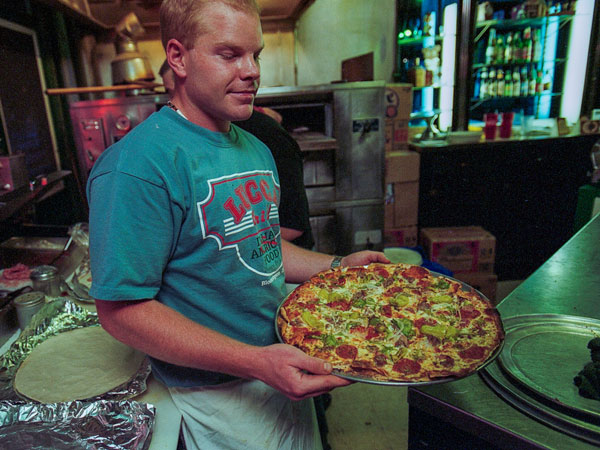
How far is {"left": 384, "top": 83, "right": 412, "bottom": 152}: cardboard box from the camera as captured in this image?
4.11 m

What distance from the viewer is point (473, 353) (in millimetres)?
1074

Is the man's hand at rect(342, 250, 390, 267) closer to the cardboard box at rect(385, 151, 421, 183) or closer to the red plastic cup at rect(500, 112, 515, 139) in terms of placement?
the cardboard box at rect(385, 151, 421, 183)

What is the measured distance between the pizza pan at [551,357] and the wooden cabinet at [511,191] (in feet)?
10.1

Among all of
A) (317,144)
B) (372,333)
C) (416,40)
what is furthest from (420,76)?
(372,333)

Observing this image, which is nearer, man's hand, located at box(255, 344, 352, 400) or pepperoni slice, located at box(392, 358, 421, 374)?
man's hand, located at box(255, 344, 352, 400)

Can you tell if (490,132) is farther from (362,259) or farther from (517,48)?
(362,259)

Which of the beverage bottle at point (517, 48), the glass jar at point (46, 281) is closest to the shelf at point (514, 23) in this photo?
the beverage bottle at point (517, 48)

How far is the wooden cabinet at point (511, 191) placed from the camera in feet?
13.5

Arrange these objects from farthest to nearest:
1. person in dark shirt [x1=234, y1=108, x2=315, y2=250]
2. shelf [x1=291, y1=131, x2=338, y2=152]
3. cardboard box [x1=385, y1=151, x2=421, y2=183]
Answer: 1. cardboard box [x1=385, y1=151, x2=421, y2=183]
2. shelf [x1=291, y1=131, x2=338, y2=152]
3. person in dark shirt [x1=234, y1=108, x2=315, y2=250]

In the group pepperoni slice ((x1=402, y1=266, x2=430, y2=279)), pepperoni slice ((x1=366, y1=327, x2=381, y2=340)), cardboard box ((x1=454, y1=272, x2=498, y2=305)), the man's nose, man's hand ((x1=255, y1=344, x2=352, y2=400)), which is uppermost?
the man's nose

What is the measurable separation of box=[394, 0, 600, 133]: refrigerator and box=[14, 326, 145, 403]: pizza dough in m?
4.16

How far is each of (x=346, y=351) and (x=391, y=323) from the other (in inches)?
9.7

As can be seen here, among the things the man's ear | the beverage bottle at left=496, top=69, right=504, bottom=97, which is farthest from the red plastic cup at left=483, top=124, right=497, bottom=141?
the man's ear

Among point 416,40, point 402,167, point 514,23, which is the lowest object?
point 402,167
